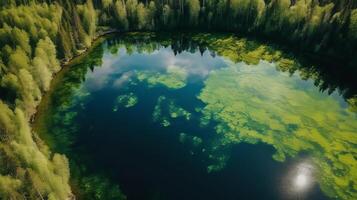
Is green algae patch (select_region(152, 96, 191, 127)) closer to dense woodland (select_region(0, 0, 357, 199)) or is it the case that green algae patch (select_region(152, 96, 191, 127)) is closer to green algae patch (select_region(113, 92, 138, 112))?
green algae patch (select_region(113, 92, 138, 112))

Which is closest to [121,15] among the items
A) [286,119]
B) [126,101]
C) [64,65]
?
[64,65]

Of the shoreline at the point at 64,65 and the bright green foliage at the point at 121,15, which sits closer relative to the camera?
the shoreline at the point at 64,65

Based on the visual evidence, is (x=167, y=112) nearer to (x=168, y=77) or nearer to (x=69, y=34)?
(x=168, y=77)

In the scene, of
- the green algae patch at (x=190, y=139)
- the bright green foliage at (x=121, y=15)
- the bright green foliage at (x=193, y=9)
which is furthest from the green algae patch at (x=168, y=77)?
the bright green foliage at (x=121, y=15)

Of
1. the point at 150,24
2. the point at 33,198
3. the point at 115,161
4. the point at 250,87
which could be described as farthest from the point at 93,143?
the point at 150,24

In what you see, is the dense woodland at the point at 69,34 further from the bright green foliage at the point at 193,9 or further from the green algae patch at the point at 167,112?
the green algae patch at the point at 167,112
